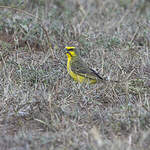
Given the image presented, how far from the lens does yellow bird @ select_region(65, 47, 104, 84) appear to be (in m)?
6.43

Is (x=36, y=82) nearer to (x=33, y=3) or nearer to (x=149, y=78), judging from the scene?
(x=149, y=78)

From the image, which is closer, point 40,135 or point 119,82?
point 40,135

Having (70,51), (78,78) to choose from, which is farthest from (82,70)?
(70,51)

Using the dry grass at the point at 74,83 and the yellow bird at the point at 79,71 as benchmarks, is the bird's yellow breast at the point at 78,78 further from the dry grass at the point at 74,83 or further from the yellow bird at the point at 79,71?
the dry grass at the point at 74,83

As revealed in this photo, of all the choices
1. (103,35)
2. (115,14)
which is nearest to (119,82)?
(103,35)

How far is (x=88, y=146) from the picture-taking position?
4.18 m

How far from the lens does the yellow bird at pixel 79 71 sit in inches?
253

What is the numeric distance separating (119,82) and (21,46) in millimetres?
2978

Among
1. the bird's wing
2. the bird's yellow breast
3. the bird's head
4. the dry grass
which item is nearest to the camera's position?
the dry grass

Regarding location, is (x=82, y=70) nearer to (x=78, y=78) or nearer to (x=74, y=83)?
(x=78, y=78)

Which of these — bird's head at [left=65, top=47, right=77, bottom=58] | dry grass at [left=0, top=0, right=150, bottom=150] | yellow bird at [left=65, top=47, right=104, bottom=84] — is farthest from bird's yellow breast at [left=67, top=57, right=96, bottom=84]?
bird's head at [left=65, top=47, right=77, bottom=58]

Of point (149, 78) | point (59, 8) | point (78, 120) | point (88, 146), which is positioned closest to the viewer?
point (88, 146)

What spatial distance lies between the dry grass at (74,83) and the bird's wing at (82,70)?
0.71 ft

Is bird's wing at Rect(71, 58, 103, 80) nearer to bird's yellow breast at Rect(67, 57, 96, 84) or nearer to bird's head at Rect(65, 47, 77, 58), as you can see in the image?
bird's yellow breast at Rect(67, 57, 96, 84)
